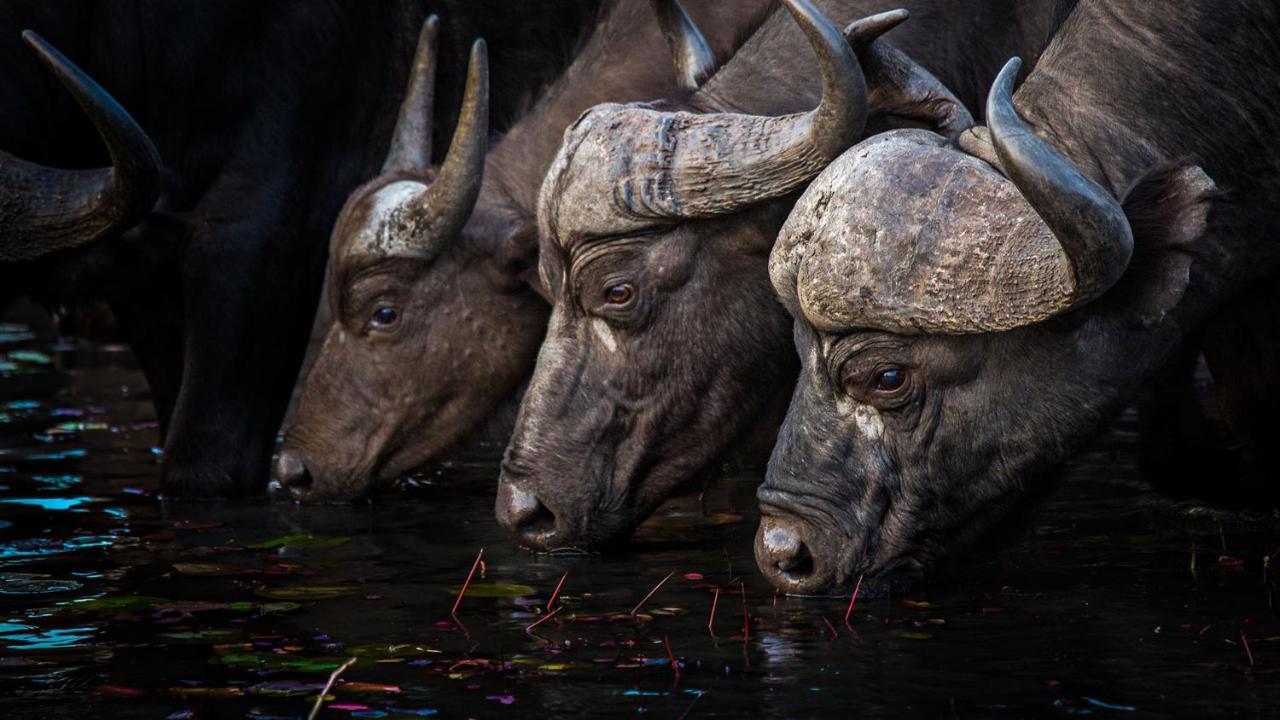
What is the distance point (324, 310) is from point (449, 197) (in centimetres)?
418

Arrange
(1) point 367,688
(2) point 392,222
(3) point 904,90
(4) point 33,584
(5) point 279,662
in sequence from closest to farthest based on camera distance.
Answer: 1. (1) point 367,688
2. (5) point 279,662
3. (4) point 33,584
4. (3) point 904,90
5. (2) point 392,222

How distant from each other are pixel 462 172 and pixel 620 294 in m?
1.11

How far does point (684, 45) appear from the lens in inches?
280

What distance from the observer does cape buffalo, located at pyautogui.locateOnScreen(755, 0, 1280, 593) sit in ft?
16.6

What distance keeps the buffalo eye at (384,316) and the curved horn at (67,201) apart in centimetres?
92

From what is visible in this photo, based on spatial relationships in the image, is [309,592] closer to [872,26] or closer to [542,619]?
[542,619]

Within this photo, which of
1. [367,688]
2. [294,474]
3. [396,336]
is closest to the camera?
[367,688]

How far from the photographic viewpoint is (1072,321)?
5.16 metres

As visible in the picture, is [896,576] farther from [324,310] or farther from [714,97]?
[324,310]

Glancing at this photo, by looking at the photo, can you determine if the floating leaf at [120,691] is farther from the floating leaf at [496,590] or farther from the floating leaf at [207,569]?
the floating leaf at [207,569]

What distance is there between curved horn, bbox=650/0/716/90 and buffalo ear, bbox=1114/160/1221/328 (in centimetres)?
223

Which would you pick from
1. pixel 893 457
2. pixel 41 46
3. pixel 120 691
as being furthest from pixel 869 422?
pixel 41 46

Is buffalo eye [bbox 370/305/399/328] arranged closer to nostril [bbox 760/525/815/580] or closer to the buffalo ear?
nostril [bbox 760/525/815/580]

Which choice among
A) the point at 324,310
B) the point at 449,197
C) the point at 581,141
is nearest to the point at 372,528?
the point at 449,197
